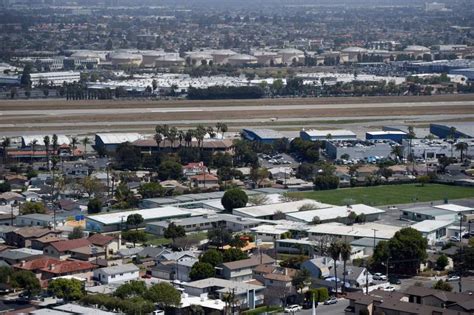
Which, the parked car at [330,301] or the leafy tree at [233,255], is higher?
the leafy tree at [233,255]

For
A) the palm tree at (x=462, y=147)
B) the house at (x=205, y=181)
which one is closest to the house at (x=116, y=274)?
the house at (x=205, y=181)

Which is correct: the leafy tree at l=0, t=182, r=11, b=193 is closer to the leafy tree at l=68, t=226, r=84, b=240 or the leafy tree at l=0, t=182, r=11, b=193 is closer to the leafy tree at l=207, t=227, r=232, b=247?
the leafy tree at l=68, t=226, r=84, b=240

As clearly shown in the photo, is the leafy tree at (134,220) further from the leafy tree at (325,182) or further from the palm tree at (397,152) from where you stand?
the palm tree at (397,152)

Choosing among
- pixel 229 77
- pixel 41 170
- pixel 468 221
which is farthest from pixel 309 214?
pixel 229 77

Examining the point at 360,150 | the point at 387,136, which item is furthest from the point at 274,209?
the point at 387,136

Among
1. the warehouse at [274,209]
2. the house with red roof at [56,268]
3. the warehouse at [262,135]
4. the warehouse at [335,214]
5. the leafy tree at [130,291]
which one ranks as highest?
the leafy tree at [130,291]

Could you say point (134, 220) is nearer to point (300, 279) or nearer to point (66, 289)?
point (66, 289)

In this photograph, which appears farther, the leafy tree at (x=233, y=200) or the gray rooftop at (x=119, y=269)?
the leafy tree at (x=233, y=200)
